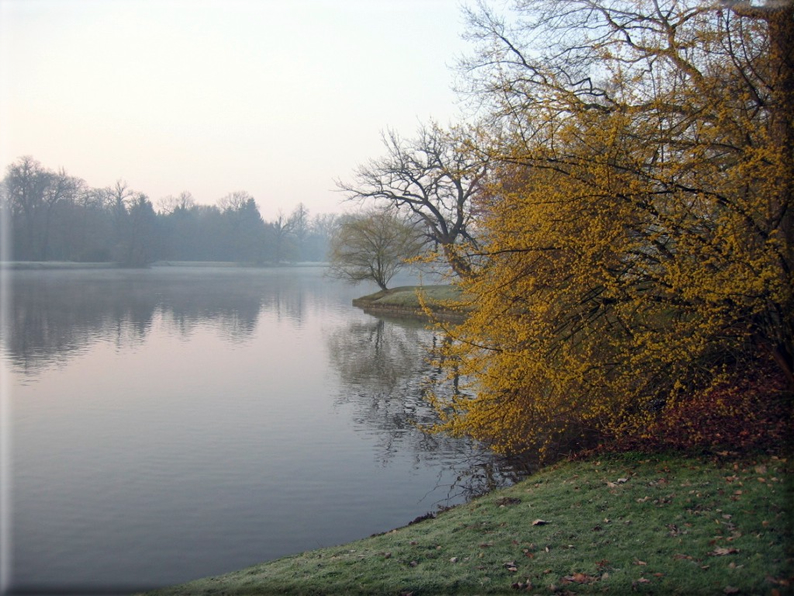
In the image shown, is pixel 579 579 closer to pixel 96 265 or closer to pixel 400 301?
pixel 400 301

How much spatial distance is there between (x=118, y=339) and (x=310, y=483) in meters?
18.0

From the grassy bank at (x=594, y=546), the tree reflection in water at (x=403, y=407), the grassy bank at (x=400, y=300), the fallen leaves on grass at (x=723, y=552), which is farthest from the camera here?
the grassy bank at (x=400, y=300)

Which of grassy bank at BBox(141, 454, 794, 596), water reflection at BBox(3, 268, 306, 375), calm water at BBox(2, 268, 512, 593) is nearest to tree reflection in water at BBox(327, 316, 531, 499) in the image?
calm water at BBox(2, 268, 512, 593)

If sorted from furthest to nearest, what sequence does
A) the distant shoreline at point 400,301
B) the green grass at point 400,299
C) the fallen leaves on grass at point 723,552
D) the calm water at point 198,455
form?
the green grass at point 400,299 < the distant shoreline at point 400,301 < the calm water at point 198,455 < the fallen leaves on grass at point 723,552

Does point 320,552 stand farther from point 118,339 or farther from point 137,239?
point 137,239

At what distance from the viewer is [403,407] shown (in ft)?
52.2

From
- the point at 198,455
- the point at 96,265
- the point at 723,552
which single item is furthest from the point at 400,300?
the point at 96,265

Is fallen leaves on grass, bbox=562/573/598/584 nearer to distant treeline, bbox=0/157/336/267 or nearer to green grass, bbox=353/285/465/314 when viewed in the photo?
green grass, bbox=353/285/465/314

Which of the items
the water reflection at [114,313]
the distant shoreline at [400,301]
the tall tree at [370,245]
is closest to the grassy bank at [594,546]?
the water reflection at [114,313]

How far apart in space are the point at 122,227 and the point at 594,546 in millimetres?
93615

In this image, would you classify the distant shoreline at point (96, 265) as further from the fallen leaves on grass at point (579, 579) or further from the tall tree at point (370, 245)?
the fallen leaves on grass at point (579, 579)

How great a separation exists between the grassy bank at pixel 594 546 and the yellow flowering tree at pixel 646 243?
163cm

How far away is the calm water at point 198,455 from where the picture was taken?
825 centimetres

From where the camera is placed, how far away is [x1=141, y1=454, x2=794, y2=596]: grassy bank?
5164 mm
